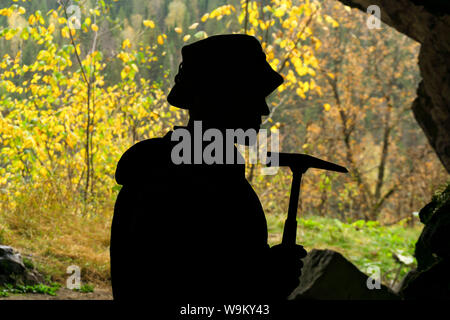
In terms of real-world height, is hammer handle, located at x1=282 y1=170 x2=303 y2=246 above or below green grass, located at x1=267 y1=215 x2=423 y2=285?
above

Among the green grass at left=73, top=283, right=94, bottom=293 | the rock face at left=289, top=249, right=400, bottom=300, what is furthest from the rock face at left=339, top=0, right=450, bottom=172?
the green grass at left=73, top=283, right=94, bottom=293

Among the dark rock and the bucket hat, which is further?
the dark rock

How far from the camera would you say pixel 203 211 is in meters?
1.50

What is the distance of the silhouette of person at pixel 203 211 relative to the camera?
4.82ft

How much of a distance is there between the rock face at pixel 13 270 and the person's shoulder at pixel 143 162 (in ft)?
11.2

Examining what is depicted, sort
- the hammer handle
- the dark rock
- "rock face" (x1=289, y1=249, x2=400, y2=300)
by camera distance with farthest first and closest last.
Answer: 1. "rock face" (x1=289, y1=249, x2=400, y2=300)
2. the dark rock
3. the hammer handle

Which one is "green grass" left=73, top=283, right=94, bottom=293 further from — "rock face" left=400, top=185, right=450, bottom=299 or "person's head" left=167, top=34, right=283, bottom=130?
"person's head" left=167, top=34, right=283, bottom=130

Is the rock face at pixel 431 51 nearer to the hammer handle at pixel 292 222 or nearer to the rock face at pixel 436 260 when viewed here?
the rock face at pixel 436 260

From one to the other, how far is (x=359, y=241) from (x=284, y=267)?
268 inches

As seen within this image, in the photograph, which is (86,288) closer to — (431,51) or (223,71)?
(223,71)

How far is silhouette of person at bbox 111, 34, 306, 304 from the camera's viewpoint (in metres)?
1.47

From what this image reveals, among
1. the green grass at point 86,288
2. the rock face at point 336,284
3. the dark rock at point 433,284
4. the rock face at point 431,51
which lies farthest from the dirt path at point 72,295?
the rock face at point 431,51
